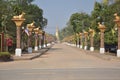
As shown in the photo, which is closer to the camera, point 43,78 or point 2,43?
point 43,78

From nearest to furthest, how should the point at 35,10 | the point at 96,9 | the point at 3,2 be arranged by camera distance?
the point at 3,2
the point at 96,9
the point at 35,10

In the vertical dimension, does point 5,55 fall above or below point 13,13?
below

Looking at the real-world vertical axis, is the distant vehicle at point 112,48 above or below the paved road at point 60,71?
above

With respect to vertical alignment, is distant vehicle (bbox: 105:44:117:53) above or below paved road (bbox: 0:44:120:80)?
above

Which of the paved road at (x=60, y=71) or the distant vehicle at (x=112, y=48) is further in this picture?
the distant vehicle at (x=112, y=48)

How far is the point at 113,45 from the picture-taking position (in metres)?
70.9

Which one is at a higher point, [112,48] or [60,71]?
[112,48]

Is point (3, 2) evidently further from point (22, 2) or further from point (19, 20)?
point (22, 2)

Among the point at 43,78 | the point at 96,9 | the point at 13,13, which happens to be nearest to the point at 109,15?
the point at 96,9

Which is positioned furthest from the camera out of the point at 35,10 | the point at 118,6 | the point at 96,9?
the point at 35,10

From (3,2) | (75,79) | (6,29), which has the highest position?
(3,2)

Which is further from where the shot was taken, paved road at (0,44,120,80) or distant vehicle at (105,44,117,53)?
distant vehicle at (105,44,117,53)

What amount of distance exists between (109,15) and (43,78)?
53.9 m

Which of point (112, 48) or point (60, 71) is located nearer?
point (60, 71)
